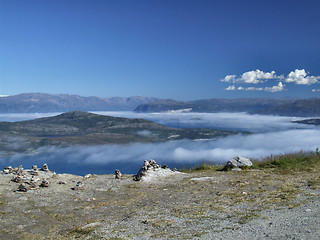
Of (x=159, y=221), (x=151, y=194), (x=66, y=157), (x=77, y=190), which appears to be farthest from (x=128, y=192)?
(x=66, y=157)

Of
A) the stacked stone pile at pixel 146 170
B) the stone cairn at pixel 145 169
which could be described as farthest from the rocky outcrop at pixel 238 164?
the stone cairn at pixel 145 169

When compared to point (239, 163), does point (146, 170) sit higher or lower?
lower

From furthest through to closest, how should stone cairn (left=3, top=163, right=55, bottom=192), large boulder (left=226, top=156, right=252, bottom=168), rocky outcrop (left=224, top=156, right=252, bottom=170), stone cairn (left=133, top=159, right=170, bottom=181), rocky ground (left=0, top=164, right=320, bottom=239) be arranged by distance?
1. large boulder (left=226, top=156, right=252, bottom=168)
2. rocky outcrop (left=224, top=156, right=252, bottom=170)
3. stone cairn (left=133, top=159, right=170, bottom=181)
4. stone cairn (left=3, top=163, right=55, bottom=192)
5. rocky ground (left=0, top=164, right=320, bottom=239)

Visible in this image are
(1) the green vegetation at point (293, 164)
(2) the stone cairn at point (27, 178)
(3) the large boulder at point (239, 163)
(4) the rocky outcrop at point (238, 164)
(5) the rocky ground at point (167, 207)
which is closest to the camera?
(5) the rocky ground at point (167, 207)

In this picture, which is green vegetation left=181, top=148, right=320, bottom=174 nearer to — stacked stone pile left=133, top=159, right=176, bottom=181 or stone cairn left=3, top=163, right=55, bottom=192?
stacked stone pile left=133, top=159, right=176, bottom=181

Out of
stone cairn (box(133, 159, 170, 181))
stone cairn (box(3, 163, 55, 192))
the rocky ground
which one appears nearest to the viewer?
the rocky ground

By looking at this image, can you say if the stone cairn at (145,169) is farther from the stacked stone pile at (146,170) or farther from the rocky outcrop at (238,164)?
the rocky outcrop at (238,164)

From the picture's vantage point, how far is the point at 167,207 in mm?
16219

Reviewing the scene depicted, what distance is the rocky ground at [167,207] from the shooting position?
38.1 ft

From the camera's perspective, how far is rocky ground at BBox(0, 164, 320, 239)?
11.6 m

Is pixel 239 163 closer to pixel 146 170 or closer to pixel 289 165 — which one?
pixel 289 165

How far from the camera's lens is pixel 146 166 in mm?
26188

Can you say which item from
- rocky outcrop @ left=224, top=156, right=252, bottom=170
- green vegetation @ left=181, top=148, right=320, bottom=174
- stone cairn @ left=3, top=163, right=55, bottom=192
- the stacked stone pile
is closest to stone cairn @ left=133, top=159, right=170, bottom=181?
the stacked stone pile

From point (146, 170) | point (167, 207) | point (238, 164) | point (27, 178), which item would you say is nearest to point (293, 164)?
point (238, 164)
